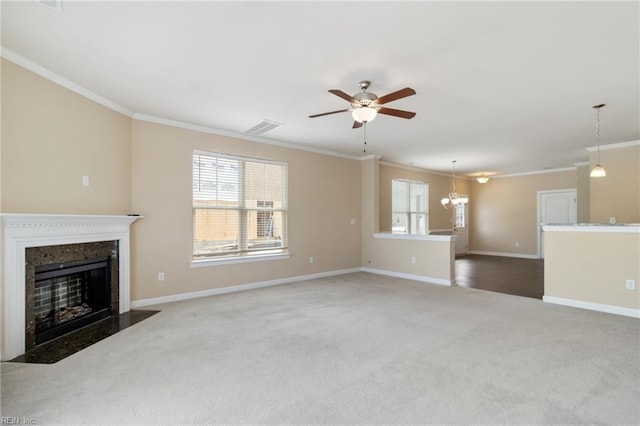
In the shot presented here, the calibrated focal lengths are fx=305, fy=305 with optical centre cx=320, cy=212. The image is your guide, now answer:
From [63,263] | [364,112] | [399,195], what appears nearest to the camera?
[364,112]

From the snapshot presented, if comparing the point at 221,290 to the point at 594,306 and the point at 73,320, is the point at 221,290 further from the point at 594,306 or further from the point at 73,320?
the point at 594,306

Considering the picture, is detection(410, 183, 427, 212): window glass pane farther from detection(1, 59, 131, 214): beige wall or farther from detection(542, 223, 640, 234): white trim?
detection(1, 59, 131, 214): beige wall

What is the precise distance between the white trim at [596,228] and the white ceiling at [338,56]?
1499 millimetres

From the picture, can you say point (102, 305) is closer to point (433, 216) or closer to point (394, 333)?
point (394, 333)

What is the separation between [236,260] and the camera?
5039 millimetres

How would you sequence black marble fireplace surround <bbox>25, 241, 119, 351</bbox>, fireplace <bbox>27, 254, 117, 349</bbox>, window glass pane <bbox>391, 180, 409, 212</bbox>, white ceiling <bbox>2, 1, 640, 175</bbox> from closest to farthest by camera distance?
white ceiling <bbox>2, 1, 640, 175</bbox> < black marble fireplace surround <bbox>25, 241, 119, 351</bbox> < fireplace <bbox>27, 254, 117, 349</bbox> < window glass pane <bbox>391, 180, 409, 212</bbox>

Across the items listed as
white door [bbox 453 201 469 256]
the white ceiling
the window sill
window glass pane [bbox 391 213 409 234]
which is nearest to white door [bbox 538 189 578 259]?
white door [bbox 453 201 469 256]

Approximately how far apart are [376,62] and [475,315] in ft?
10.4

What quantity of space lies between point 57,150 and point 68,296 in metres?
1.65

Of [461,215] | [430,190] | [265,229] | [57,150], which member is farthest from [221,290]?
[461,215]

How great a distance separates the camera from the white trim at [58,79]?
8.65 ft

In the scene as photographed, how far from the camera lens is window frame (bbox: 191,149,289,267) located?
4691 millimetres

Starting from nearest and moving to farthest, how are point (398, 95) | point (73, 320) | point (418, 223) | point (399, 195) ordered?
point (398, 95), point (73, 320), point (399, 195), point (418, 223)

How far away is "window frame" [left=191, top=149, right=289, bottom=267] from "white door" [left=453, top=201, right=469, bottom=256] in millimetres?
6544
